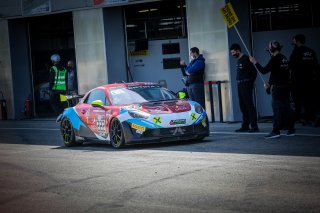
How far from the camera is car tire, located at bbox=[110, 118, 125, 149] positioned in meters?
15.0

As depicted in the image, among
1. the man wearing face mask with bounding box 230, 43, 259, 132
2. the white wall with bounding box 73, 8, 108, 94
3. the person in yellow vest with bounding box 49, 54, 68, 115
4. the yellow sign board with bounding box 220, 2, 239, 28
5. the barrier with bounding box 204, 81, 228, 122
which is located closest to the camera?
the man wearing face mask with bounding box 230, 43, 259, 132

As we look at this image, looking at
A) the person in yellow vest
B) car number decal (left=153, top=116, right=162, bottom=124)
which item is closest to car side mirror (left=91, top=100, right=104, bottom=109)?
car number decal (left=153, top=116, right=162, bottom=124)

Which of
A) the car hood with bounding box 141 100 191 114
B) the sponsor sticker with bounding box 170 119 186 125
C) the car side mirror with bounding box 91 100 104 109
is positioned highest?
the car side mirror with bounding box 91 100 104 109

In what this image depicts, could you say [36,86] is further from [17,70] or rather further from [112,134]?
[112,134]

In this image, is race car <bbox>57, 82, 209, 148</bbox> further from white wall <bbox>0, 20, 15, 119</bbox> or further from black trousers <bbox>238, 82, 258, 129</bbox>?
white wall <bbox>0, 20, 15, 119</bbox>

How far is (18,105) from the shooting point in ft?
96.4

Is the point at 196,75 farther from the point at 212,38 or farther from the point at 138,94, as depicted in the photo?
the point at 138,94

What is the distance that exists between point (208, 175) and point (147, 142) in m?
4.55

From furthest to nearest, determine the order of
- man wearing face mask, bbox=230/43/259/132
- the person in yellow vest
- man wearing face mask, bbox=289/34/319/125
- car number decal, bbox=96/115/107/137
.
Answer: the person in yellow vest < man wearing face mask, bbox=289/34/319/125 < man wearing face mask, bbox=230/43/259/132 < car number decal, bbox=96/115/107/137

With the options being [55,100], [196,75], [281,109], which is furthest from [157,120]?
[55,100]

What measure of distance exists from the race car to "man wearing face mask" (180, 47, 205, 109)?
3.68 m

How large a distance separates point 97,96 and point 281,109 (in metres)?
3.98

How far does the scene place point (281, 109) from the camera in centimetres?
1510

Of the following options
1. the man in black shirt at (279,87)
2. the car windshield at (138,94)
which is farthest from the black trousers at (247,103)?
the car windshield at (138,94)
